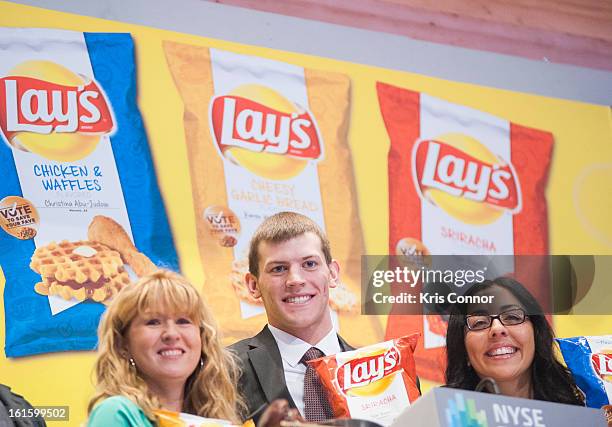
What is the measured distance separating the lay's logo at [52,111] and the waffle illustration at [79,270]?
346 millimetres

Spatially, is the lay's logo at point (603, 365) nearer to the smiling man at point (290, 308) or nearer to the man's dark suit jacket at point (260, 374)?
the smiling man at point (290, 308)

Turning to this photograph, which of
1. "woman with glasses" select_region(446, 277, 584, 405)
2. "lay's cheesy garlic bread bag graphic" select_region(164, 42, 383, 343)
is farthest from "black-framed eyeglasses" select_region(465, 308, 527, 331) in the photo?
"lay's cheesy garlic bread bag graphic" select_region(164, 42, 383, 343)

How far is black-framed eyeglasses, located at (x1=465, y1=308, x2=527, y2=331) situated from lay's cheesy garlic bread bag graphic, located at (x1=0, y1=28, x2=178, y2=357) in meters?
1.21

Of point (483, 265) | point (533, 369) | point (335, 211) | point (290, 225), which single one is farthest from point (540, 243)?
point (290, 225)

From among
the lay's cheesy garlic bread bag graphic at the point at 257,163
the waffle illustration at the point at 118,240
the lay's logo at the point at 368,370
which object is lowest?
the lay's logo at the point at 368,370

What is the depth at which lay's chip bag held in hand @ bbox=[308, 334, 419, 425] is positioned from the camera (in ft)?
8.83

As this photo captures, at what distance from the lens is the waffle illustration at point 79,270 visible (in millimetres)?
3428

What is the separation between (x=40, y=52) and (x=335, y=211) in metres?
1.28

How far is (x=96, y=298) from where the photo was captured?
345cm

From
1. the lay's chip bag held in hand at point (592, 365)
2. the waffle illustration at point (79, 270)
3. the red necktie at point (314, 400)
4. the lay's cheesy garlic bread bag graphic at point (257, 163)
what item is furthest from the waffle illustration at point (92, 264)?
the lay's chip bag held in hand at point (592, 365)

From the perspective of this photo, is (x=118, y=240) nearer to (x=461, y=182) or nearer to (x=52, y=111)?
(x=52, y=111)

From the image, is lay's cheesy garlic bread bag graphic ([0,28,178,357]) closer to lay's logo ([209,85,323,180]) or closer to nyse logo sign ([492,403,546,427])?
lay's logo ([209,85,323,180])

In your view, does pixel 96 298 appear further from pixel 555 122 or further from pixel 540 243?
pixel 555 122

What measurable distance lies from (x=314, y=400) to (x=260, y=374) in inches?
6.7
